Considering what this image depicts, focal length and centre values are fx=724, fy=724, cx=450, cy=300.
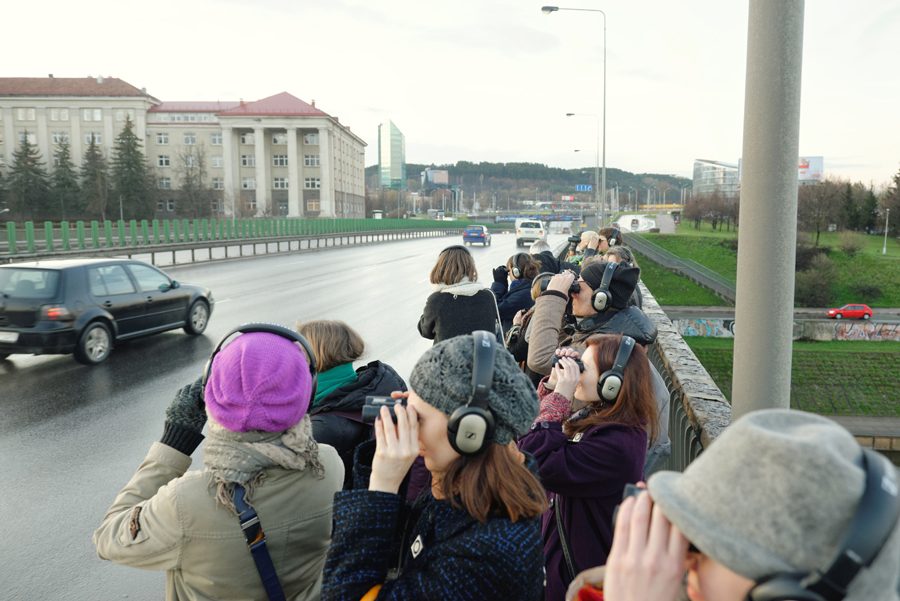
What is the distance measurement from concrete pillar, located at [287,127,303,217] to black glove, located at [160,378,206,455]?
10756 centimetres

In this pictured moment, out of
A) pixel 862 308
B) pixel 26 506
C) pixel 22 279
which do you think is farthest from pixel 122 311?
pixel 862 308

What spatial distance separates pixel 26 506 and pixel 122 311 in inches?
260

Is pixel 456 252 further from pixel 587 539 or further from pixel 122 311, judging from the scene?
pixel 122 311

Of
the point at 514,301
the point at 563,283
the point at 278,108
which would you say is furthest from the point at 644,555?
the point at 278,108

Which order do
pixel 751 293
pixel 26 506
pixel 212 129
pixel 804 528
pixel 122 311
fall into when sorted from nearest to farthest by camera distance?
pixel 804 528 → pixel 751 293 → pixel 26 506 → pixel 122 311 → pixel 212 129

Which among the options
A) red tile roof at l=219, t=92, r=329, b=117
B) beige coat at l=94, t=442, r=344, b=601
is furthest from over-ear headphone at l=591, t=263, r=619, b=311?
red tile roof at l=219, t=92, r=329, b=117

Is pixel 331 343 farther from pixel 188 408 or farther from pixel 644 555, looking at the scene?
pixel 644 555

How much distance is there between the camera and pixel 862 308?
184 feet

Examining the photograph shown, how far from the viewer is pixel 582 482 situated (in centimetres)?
274

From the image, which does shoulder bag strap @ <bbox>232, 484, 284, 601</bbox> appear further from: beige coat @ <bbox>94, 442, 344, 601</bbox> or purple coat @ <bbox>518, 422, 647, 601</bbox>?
purple coat @ <bbox>518, 422, 647, 601</bbox>

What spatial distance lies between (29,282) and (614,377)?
10.5 m

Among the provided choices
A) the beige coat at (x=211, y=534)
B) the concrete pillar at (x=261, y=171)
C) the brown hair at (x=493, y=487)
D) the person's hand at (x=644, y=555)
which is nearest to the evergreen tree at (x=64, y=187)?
the concrete pillar at (x=261, y=171)

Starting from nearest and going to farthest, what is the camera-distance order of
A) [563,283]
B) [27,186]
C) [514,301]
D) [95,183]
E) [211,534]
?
[211,534], [563,283], [514,301], [27,186], [95,183]

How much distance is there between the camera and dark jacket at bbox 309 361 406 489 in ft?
11.5
